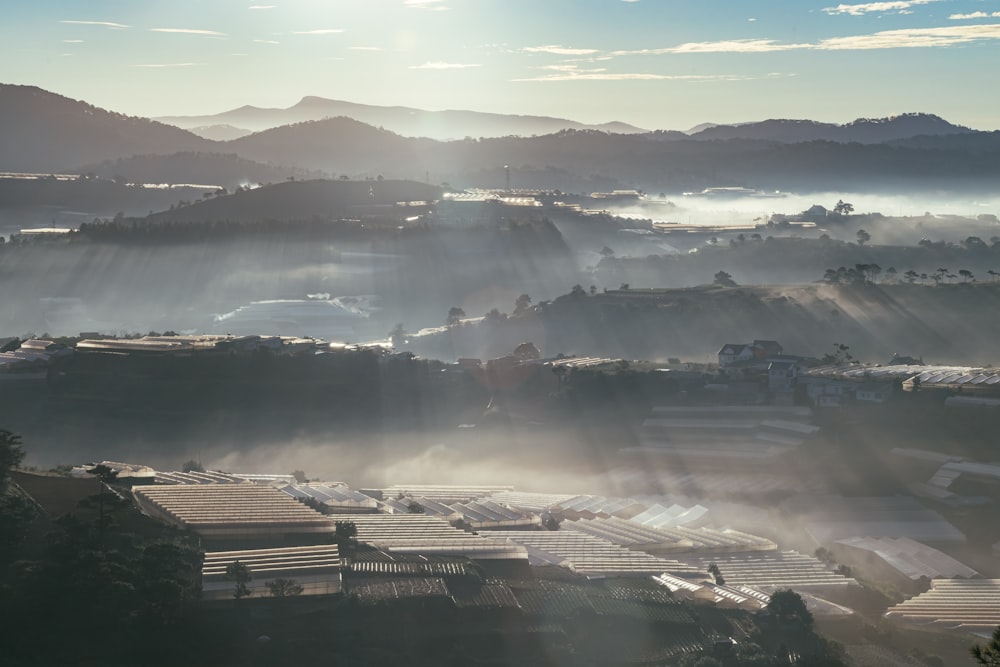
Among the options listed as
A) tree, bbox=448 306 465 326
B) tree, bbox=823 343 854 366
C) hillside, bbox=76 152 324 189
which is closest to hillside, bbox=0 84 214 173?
hillside, bbox=76 152 324 189

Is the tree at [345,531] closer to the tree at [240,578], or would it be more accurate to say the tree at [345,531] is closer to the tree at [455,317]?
the tree at [240,578]

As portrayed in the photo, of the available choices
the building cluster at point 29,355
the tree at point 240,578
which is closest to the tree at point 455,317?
the building cluster at point 29,355

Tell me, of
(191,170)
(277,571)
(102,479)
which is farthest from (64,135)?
(277,571)

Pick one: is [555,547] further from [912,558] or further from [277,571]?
[912,558]

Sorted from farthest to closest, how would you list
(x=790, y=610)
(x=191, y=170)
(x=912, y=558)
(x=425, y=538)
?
(x=191, y=170) < (x=912, y=558) < (x=425, y=538) < (x=790, y=610)

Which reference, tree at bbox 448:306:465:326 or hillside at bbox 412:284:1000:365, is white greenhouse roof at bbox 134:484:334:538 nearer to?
hillside at bbox 412:284:1000:365

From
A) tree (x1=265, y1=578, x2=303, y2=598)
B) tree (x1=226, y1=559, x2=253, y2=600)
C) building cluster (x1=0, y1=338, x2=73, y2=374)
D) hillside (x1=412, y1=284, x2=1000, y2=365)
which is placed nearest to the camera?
tree (x1=226, y1=559, x2=253, y2=600)
